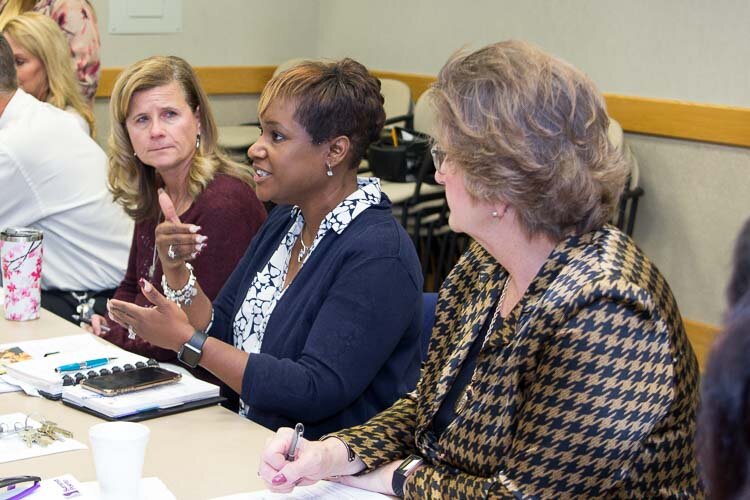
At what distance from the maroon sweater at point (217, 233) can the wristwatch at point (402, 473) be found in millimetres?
889

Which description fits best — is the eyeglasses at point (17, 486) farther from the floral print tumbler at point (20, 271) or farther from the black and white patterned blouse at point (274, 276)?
the floral print tumbler at point (20, 271)

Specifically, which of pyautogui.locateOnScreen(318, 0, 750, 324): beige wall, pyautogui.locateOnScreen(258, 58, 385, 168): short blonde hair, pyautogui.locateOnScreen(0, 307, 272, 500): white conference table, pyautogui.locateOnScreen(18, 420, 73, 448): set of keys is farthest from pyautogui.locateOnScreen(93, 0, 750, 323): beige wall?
pyautogui.locateOnScreen(18, 420, 73, 448): set of keys

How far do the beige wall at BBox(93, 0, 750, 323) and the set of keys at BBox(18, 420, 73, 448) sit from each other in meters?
2.72

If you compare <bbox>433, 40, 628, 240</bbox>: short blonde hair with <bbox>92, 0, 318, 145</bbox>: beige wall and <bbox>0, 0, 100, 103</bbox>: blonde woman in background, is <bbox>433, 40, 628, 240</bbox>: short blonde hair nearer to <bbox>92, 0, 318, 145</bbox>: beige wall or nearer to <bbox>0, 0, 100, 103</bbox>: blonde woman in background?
<bbox>0, 0, 100, 103</bbox>: blonde woman in background

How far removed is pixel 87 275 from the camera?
3000 mm

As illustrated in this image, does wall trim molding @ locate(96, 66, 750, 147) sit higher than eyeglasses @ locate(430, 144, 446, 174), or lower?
Answer: lower

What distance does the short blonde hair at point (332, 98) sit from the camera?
210 centimetres

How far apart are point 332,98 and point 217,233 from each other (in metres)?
0.52

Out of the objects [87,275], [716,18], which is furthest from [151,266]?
[716,18]

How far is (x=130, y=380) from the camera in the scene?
1.85m

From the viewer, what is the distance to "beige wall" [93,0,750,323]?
4.18m

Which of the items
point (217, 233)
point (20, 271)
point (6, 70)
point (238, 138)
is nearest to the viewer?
point (20, 271)

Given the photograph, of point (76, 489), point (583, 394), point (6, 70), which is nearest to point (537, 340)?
point (583, 394)

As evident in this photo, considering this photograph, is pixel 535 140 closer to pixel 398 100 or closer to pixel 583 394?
pixel 583 394
